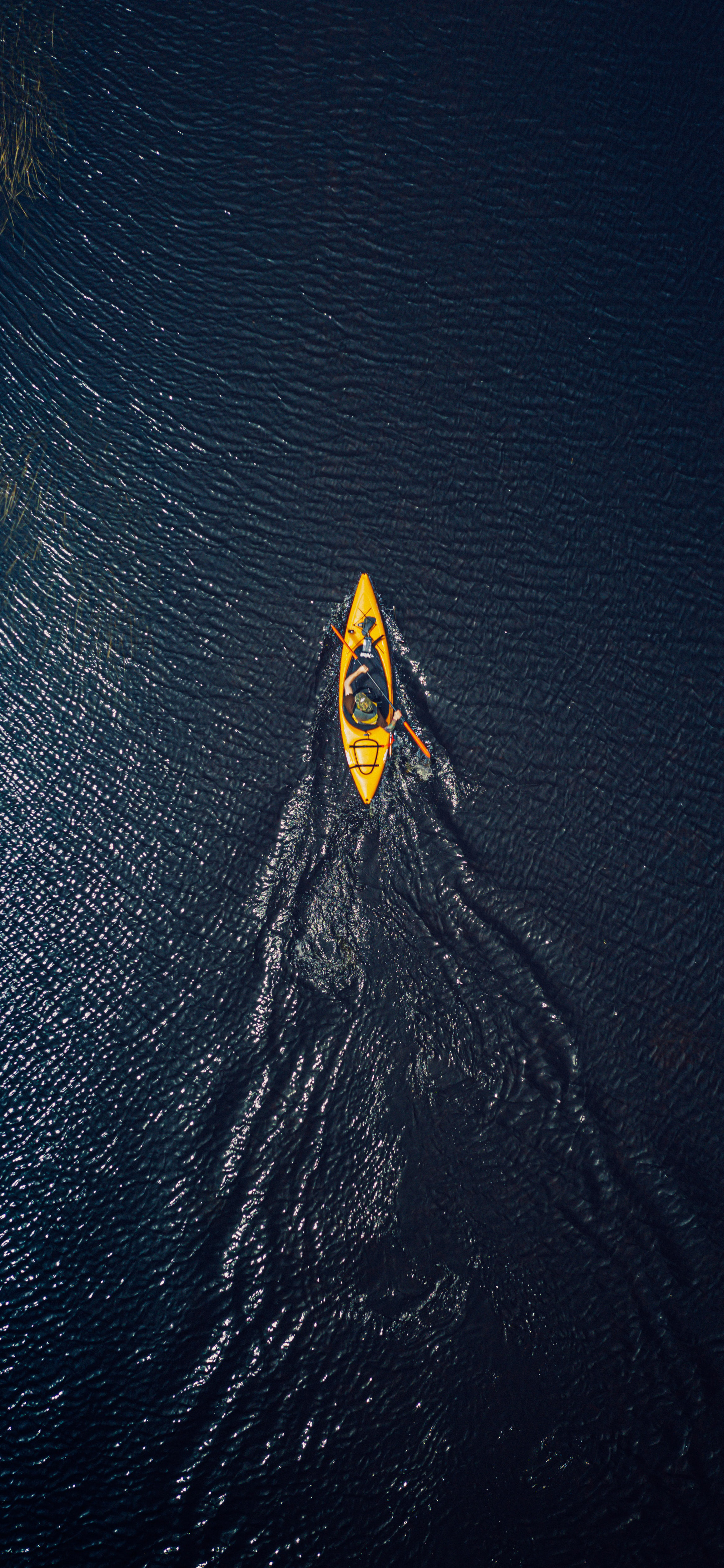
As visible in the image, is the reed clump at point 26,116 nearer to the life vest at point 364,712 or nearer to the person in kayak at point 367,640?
the person in kayak at point 367,640

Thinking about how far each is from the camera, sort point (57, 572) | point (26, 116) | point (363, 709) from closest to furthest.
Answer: point (363, 709) → point (57, 572) → point (26, 116)

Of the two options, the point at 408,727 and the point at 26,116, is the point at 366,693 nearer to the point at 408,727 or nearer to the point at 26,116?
the point at 408,727

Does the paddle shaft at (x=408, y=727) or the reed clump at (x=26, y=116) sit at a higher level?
the reed clump at (x=26, y=116)

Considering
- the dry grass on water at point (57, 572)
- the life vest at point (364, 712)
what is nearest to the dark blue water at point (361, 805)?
the dry grass on water at point (57, 572)

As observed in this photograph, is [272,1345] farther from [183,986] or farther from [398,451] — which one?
[398,451]

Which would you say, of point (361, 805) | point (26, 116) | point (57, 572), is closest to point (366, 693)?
point (361, 805)
